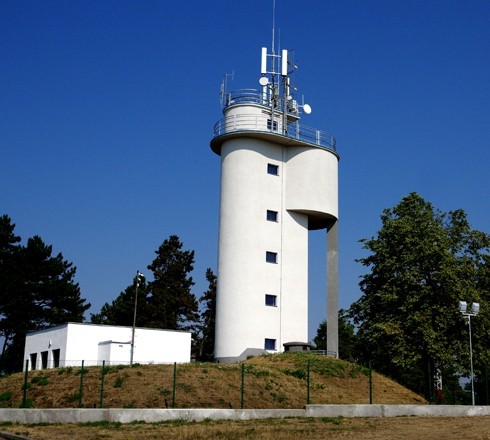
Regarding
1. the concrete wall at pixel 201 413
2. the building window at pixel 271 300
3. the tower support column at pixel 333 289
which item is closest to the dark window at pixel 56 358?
the building window at pixel 271 300

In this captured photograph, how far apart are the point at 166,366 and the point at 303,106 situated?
24705mm

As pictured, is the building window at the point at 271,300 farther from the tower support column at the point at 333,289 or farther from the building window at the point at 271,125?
the building window at the point at 271,125

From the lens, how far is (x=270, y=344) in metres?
46.6

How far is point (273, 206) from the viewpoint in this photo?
48625 mm

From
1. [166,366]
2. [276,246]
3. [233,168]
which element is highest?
[233,168]

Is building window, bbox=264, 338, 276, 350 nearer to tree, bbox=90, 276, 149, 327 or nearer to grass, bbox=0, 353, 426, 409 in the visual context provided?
grass, bbox=0, 353, 426, 409

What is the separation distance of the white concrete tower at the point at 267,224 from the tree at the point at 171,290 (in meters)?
33.2

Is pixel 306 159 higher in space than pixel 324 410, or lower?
higher

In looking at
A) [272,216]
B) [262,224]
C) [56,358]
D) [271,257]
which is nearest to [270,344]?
[271,257]

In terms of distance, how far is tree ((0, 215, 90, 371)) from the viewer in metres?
74.2

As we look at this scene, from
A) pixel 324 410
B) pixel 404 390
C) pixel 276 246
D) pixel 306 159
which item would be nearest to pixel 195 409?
pixel 324 410

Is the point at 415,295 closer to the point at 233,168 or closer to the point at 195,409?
the point at 233,168

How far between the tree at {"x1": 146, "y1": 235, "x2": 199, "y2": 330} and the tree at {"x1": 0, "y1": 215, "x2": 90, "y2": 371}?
340 inches

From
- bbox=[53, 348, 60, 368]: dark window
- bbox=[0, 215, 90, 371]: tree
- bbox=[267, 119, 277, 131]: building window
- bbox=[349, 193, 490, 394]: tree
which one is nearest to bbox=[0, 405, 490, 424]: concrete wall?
bbox=[349, 193, 490, 394]: tree
